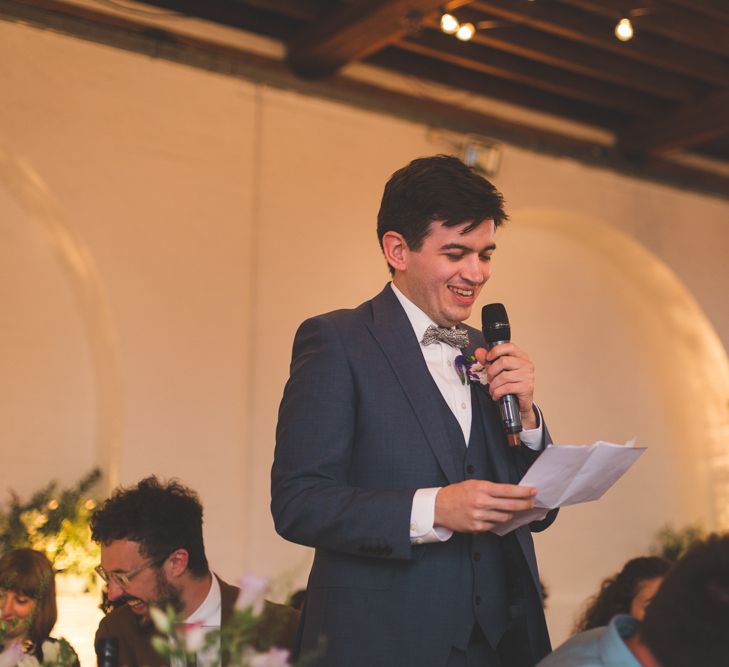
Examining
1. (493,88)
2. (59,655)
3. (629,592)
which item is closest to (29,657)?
(59,655)

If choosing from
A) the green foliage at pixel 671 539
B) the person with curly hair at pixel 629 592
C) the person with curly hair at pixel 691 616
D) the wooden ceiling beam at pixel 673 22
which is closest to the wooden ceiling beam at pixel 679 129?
the wooden ceiling beam at pixel 673 22

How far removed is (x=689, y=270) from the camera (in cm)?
786

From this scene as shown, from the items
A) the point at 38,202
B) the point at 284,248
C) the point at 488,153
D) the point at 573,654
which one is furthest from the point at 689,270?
the point at 573,654

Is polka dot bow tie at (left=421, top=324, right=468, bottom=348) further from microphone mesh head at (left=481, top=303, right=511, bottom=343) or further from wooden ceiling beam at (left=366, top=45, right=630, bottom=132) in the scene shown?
wooden ceiling beam at (left=366, top=45, right=630, bottom=132)

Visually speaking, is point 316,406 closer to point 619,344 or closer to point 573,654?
point 573,654

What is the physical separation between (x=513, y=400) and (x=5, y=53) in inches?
152

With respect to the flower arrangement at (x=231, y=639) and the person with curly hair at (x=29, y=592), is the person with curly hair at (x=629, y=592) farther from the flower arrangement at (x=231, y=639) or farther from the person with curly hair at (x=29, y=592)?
Result: the flower arrangement at (x=231, y=639)

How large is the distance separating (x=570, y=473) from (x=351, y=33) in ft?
13.1

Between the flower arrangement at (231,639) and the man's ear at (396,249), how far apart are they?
4.09ft

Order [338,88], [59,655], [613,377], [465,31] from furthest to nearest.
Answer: [613,377], [338,88], [465,31], [59,655]

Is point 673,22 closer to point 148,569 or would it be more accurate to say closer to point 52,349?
point 52,349

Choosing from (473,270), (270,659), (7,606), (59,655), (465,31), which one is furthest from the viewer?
(465,31)

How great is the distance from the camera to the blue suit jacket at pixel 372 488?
7.41 feet

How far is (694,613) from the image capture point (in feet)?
4.70
